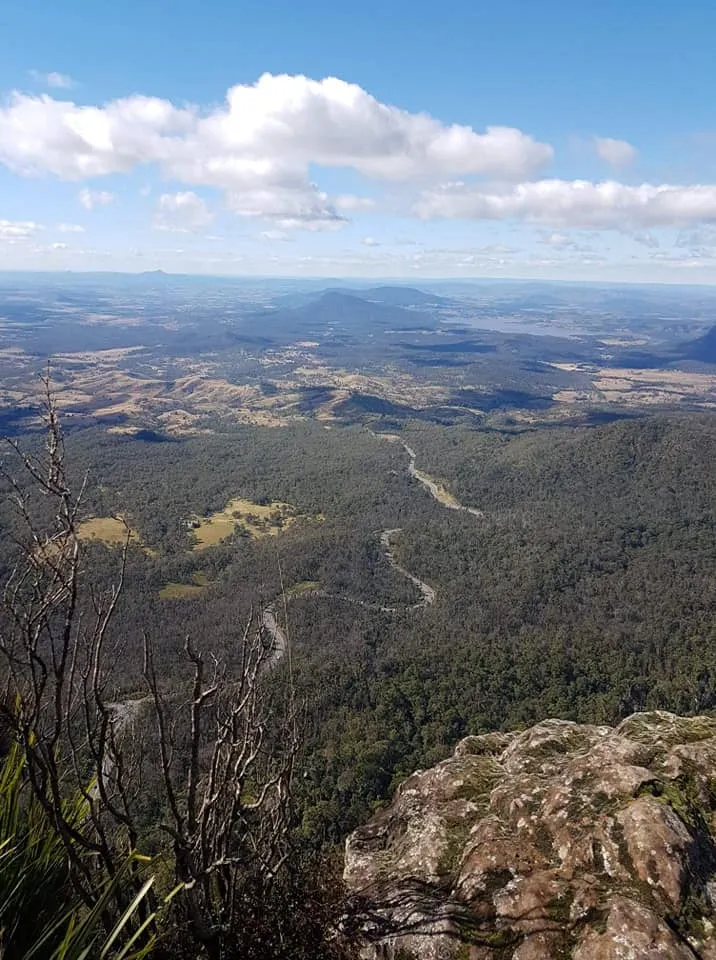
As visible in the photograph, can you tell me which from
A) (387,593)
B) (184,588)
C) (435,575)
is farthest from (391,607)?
(184,588)

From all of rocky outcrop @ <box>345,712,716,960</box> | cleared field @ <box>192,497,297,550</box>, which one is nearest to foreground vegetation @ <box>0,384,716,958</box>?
rocky outcrop @ <box>345,712,716,960</box>

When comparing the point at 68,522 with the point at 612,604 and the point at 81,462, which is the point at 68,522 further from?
the point at 81,462

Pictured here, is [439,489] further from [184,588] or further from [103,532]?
[103,532]

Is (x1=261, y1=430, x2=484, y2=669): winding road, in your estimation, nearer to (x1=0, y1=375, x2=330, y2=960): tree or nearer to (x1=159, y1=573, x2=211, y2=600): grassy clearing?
(x1=159, y1=573, x2=211, y2=600): grassy clearing

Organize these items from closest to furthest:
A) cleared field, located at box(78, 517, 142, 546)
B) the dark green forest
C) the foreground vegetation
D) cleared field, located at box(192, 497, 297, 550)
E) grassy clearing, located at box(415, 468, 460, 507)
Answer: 1. the foreground vegetation
2. the dark green forest
3. cleared field, located at box(78, 517, 142, 546)
4. cleared field, located at box(192, 497, 297, 550)
5. grassy clearing, located at box(415, 468, 460, 507)

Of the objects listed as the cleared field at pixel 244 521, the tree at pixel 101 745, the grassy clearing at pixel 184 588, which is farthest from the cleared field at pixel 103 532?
the tree at pixel 101 745

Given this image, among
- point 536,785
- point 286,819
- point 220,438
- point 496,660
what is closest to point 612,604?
point 496,660
